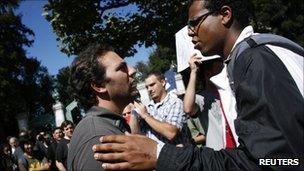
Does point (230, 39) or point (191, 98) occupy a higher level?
point (230, 39)

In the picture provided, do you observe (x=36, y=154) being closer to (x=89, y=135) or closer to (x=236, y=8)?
(x=89, y=135)

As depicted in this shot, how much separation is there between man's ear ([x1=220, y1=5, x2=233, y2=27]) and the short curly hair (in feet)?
3.62

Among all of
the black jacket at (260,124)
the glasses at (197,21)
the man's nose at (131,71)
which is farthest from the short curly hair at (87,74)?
the black jacket at (260,124)

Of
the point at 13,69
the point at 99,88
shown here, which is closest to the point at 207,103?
the point at 99,88

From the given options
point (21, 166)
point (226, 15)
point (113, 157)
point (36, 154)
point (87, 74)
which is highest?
point (226, 15)

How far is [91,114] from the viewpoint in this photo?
2.89 meters

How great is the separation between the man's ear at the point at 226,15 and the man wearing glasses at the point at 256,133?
0.50 metres

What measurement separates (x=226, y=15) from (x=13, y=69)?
42.3m

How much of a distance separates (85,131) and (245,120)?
122 cm

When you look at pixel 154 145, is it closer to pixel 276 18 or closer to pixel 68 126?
pixel 68 126

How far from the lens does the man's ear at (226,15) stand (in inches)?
95.0

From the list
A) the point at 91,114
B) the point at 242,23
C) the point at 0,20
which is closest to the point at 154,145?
the point at 242,23

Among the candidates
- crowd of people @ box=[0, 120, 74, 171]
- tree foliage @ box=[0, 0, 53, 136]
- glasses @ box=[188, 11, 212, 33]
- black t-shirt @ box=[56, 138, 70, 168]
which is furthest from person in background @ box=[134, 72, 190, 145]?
tree foliage @ box=[0, 0, 53, 136]

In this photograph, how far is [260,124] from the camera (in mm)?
1657
